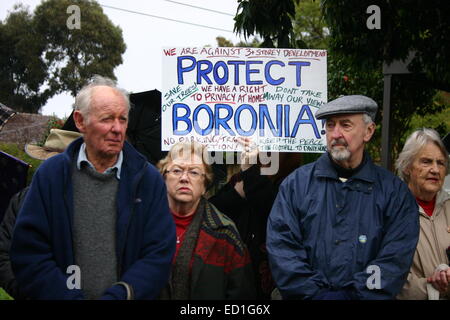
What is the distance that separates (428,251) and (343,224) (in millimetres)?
552

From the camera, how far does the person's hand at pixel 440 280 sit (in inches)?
107

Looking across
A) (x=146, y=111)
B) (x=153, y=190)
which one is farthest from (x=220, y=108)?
(x=153, y=190)

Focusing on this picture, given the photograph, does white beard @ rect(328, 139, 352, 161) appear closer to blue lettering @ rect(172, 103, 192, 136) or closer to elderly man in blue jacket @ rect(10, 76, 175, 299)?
elderly man in blue jacket @ rect(10, 76, 175, 299)

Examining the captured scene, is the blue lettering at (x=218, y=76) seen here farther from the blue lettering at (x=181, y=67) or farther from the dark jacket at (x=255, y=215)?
the dark jacket at (x=255, y=215)

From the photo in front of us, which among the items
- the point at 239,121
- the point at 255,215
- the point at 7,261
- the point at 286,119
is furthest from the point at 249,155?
the point at 7,261

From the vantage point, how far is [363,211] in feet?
8.82

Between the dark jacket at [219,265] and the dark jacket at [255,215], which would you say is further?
the dark jacket at [255,215]

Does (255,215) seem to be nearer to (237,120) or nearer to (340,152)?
(340,152)

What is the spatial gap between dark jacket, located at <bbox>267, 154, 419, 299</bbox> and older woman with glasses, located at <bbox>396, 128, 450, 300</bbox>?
206 millimetres

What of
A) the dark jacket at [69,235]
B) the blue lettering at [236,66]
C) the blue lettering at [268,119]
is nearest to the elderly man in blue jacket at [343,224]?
the dark jacket at [69,235]

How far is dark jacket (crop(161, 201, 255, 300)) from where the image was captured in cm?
260

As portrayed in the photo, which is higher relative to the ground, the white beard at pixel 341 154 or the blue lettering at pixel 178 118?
the blue lettering at pixel 178 118

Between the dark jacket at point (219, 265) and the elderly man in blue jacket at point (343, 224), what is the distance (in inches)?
6.4

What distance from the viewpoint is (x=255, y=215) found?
10.5 ft
